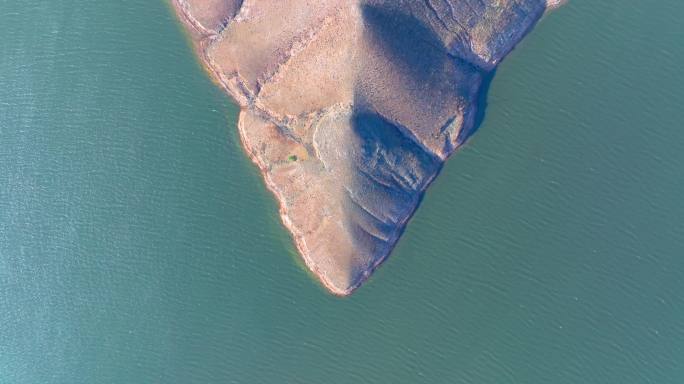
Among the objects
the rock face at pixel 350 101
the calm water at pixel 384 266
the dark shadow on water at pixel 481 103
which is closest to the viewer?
the rock face at pixel 350 101

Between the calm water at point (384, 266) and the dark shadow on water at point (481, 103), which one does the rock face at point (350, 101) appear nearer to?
the dark shadow on water at point (481, 103)

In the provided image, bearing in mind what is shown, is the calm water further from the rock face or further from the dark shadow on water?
the rock face

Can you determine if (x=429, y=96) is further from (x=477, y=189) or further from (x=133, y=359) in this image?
(x=133, y=359)

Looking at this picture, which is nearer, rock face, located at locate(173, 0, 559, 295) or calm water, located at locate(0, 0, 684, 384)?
rock face, located at locate(173, 0, 559, 295)

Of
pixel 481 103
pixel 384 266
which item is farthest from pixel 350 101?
pixel 384 266

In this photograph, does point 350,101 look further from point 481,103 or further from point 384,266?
point 384,266

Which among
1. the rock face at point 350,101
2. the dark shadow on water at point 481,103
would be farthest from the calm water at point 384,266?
the rock face at point 350,101

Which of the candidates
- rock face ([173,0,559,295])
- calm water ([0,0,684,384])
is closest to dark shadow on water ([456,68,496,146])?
rock face ([173,0,559,295])
